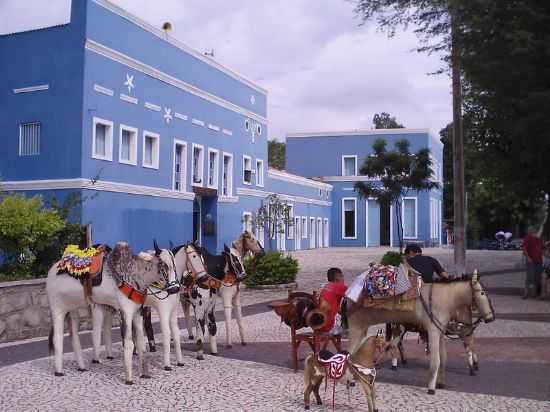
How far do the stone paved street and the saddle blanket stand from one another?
54.4 inches

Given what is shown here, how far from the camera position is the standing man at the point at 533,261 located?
1738cm

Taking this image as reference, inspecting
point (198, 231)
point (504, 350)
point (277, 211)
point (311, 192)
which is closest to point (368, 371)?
point (504, 350)

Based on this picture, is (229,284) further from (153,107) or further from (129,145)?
(153,107)

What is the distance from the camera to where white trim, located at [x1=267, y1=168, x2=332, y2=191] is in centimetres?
4319

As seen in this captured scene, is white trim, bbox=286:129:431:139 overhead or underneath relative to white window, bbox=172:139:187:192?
overhead

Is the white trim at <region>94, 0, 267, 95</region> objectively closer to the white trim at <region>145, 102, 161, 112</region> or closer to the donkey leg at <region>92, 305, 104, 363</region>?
the white trim at <region>145, 102, 161, 112</region>

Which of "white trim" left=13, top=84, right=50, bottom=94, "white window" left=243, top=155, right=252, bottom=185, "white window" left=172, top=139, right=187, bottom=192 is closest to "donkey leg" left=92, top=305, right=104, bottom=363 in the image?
"white trim" left=13, top=84, right=50, bottom=94

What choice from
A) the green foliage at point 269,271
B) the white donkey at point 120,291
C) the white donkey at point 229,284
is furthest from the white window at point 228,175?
the white donkey at point 120,291

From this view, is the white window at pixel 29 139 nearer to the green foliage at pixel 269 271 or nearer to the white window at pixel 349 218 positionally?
the green foliage at pixel 269 271

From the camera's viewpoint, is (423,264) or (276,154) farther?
(276,154)

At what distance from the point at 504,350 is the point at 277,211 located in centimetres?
2500

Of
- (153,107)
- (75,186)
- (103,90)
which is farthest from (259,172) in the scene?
(75,186)

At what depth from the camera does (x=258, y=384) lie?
26.5ft

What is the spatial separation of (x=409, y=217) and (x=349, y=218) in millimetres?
5335
